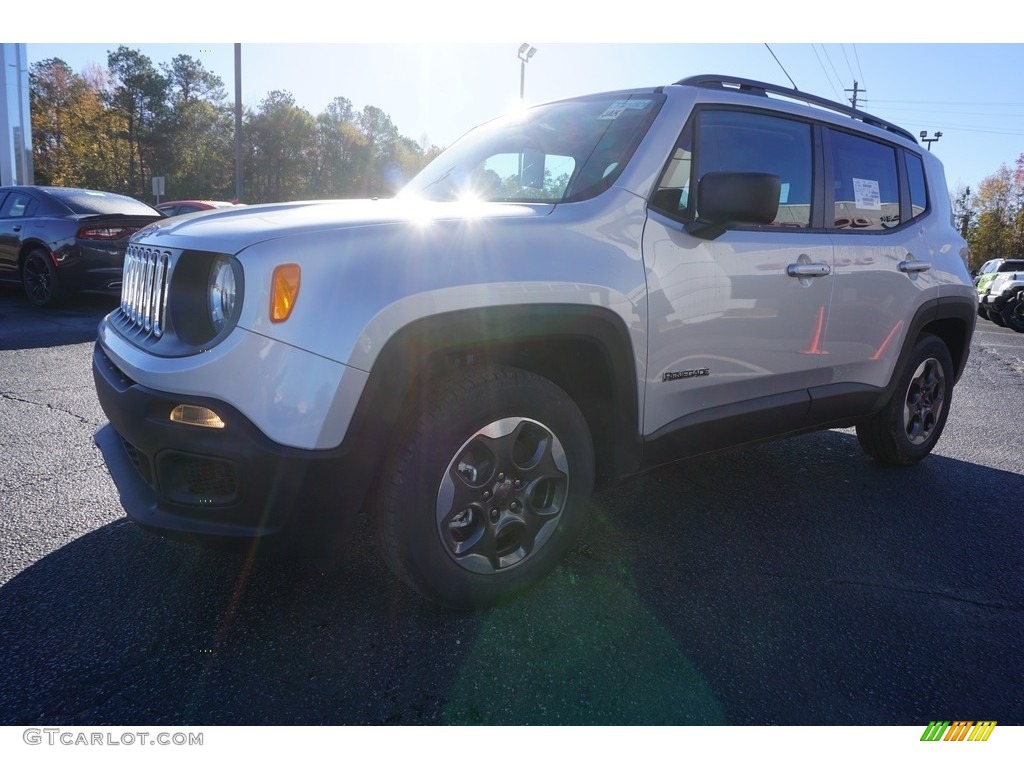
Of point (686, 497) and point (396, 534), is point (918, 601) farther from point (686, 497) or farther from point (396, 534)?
point (396, 534)

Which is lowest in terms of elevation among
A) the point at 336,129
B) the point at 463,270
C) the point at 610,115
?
the point at 463,270

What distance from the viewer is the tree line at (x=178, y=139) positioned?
49.1m

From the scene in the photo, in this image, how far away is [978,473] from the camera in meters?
4.49

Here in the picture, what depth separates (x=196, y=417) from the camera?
6.75 feet

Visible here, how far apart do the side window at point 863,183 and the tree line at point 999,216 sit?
60.6m

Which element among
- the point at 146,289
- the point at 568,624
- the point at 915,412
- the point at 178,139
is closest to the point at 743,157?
the point at 568,624

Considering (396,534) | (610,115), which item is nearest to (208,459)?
(396,534)

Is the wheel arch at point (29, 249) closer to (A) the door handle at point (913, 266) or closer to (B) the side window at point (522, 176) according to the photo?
(B) the side window at point (522, 176)

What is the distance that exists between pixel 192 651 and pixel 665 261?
6.66 feet

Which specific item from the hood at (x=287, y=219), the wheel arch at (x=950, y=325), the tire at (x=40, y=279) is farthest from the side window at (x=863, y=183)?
the tire at (x=40, y=279)

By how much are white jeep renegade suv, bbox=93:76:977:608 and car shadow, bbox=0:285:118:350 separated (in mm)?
5140

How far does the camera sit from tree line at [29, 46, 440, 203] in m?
49.1

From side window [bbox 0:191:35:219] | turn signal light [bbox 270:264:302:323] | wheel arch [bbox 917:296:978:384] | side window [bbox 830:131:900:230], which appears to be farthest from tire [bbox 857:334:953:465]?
side window [bbox 0:191:35:219]

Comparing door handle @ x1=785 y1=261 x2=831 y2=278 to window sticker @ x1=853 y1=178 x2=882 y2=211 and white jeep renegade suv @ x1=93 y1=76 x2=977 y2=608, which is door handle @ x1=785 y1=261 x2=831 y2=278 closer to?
white jeep renegade suv @ x1=93 y1=76 x2=977 y2=608
